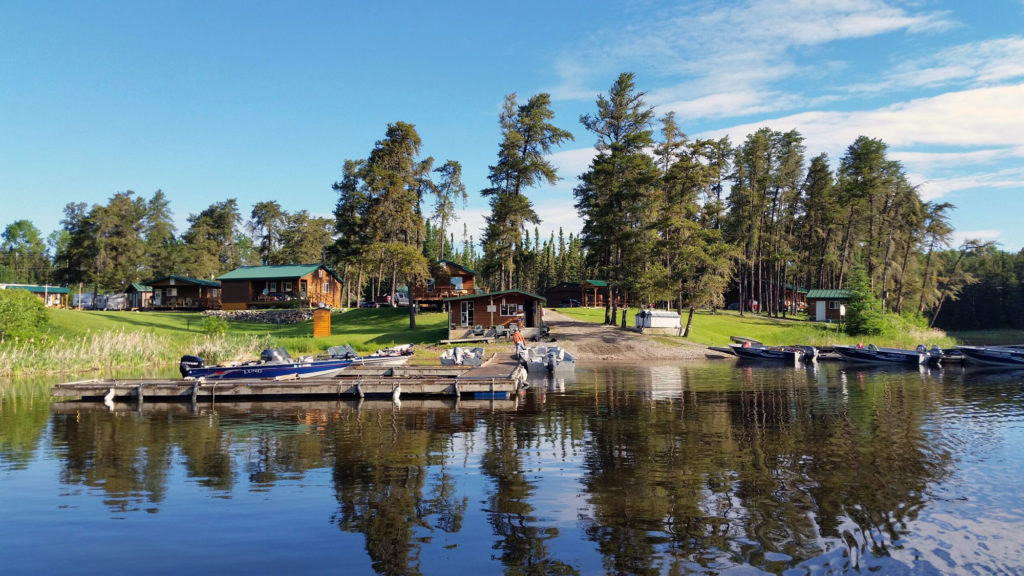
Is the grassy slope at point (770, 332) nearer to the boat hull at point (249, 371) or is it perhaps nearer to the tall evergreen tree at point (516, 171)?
the tall evergreen tree at point (516, 171)

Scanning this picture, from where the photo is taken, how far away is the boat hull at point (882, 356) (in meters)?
43.7

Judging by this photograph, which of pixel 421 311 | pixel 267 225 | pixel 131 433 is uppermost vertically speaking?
pixel 267 225

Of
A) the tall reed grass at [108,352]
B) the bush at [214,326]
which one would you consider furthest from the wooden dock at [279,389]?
the bush at [214,326]

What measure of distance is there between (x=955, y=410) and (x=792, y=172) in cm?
5954

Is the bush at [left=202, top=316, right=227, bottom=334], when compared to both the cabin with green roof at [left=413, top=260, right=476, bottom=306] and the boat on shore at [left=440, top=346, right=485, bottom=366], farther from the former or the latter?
the cabin with green roof at [left=413, top=260, right=476, bottom=306]

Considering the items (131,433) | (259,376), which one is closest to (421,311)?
(259,376)

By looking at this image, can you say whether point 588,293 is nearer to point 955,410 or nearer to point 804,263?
point 804,263

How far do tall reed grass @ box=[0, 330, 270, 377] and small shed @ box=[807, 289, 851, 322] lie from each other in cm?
6223

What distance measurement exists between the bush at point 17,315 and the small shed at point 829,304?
7646 cm

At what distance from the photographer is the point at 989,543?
9.37 metres

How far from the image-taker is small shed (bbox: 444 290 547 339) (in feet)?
179

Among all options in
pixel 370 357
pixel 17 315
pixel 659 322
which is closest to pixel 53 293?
pixel 17 315

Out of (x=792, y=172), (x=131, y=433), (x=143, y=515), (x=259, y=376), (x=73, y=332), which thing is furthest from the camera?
(x=792, y=172)

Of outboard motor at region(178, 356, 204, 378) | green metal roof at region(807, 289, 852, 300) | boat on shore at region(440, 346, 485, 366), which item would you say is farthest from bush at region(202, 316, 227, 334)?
green metal roof at region(807, 289, 852, 300)
